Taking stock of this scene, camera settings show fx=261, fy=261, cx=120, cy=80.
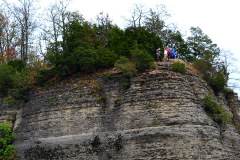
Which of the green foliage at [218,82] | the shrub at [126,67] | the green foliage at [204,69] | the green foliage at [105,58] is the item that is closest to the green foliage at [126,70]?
the shrub at [126,67]

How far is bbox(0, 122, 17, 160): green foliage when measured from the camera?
16.9 metres

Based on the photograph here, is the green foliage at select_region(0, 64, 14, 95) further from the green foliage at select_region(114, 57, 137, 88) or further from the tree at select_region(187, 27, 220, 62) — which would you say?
the tree at select_region(187, 27, 220, 62)

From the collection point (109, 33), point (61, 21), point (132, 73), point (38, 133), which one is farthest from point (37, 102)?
point (61, 21)

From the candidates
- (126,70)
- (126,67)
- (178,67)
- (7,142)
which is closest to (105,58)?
(126,67)

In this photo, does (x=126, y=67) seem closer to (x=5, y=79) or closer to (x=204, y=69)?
(x=204, y=69)

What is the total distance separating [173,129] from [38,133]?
8.64 m

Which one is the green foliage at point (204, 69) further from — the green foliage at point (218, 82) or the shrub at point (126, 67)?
the shrub at point (126, 67)

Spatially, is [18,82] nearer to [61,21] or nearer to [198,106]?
[61,21]

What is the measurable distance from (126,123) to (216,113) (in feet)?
19.5

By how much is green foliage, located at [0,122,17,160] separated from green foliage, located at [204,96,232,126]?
507 inches

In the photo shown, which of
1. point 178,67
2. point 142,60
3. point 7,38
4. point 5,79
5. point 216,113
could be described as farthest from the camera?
point 7,38

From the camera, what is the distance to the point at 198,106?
16.1m

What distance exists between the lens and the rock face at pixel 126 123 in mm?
14391

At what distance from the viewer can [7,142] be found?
58.5ft
